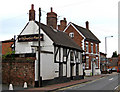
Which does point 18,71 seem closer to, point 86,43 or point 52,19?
point 52,19

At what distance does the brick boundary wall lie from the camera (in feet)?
66.4

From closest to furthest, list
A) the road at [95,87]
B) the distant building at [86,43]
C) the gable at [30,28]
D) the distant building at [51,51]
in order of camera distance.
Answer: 1. the road at [95,87]
2. the distant building at [51,51]
3. the gable at [30,28]
4. the distant building at [86,43]

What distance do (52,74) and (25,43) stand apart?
21.1ft

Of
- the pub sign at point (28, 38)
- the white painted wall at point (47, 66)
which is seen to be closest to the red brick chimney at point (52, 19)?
the pub sign at point (28, 38)

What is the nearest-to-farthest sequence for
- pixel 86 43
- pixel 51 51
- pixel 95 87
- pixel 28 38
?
pixel 95 87 < pixel 51 51 < pixel 28 38 < pixel 86 43

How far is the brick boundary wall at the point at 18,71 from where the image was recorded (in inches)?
797

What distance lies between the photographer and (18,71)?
21047mm

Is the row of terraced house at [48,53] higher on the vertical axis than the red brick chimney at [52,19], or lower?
lower

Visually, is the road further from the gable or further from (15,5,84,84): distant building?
the gable

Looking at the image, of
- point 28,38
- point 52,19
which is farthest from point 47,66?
point 52,19

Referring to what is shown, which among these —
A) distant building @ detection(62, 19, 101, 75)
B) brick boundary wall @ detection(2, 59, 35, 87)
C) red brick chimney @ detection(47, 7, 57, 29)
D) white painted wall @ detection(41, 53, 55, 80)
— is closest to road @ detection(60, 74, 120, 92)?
white painted wall @ detection(41, 53, 55, 80)

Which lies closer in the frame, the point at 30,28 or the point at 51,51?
the point at 51,51

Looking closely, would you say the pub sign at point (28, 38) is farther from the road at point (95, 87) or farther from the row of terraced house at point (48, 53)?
the road at point (95, 87)

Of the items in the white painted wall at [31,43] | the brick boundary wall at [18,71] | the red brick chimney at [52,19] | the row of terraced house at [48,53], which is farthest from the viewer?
the red brick chimney at [52,19]
